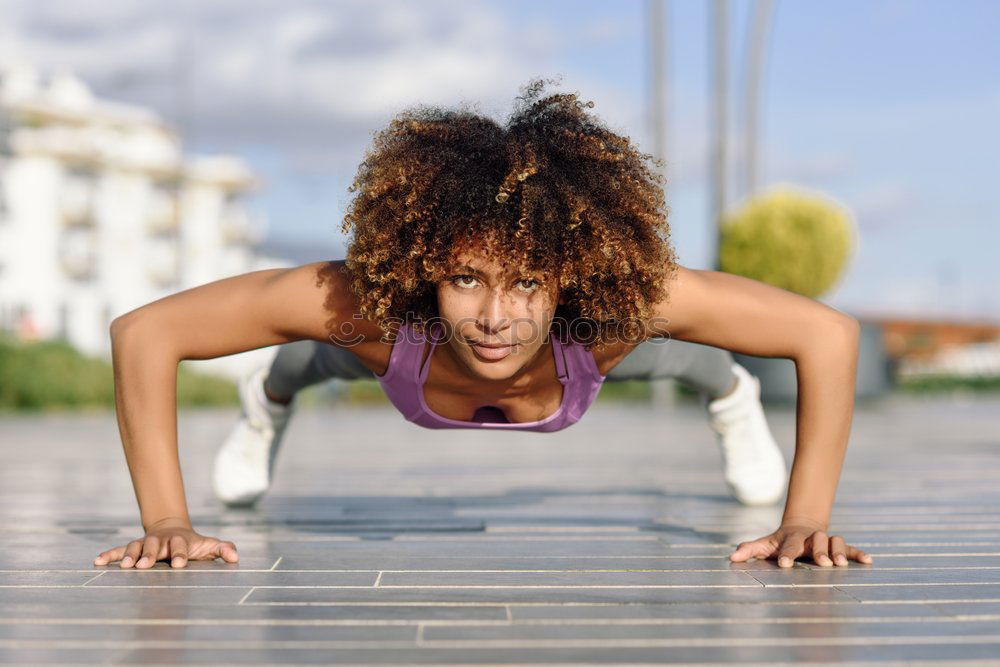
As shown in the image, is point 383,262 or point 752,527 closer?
point 383,262

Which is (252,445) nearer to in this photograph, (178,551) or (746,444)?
(178,551)

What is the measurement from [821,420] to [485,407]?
944mm

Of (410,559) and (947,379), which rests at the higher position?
(410,559)

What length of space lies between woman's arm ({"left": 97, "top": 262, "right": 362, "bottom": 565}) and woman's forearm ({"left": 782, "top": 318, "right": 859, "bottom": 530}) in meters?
1.22

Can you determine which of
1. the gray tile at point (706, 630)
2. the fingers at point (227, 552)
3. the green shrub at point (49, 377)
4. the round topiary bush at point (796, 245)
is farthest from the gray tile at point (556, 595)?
the green shrub at point (49, 377)

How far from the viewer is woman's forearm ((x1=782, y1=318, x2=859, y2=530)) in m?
3.01

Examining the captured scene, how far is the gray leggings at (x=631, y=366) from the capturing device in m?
3.53

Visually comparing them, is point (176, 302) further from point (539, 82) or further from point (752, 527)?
point (752, 527)

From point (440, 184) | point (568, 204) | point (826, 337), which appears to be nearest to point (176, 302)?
point (440, 184)

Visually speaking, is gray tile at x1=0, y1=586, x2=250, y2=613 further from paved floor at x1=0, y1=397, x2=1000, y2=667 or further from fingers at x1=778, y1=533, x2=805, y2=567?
fingers at x1=778, y1=533, x2=805, y2=567

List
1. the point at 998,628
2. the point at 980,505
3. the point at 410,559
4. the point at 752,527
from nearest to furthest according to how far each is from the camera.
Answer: the point at 998,628, the point at 410,559, the point at 752,527, the point at 980,505

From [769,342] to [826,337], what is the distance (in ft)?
0.52

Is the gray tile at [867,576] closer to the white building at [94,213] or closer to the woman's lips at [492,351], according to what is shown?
the woman's lips at [492,351]

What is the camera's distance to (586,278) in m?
2.79
